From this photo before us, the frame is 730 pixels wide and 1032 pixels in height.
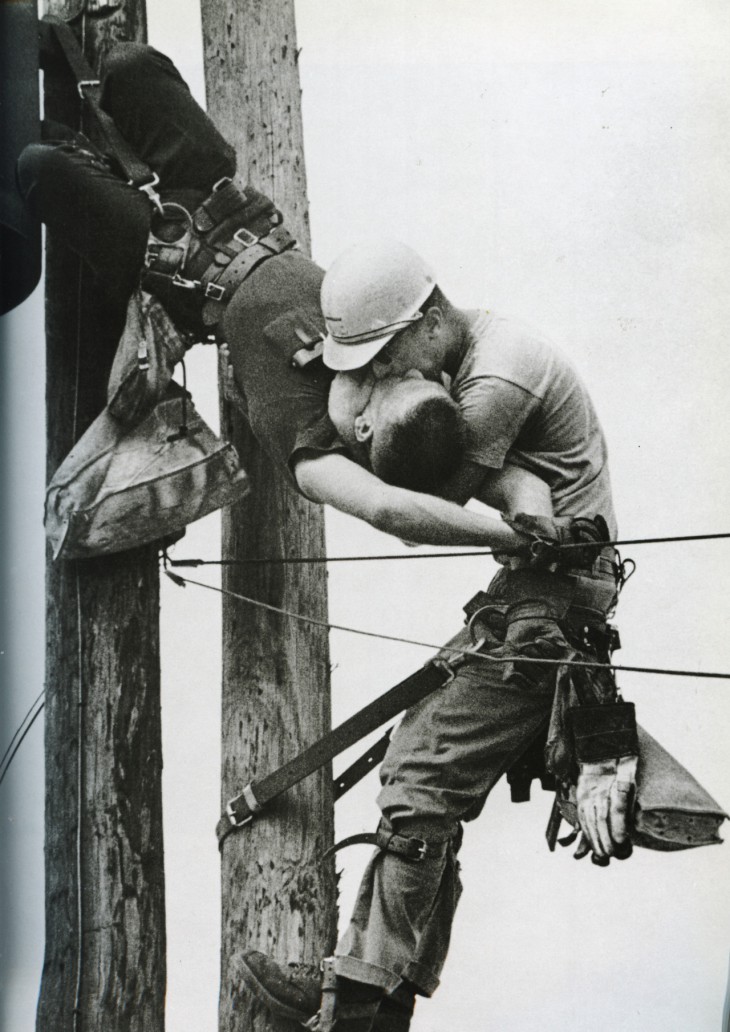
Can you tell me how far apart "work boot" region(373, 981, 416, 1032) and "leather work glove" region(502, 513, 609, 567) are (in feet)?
5.36

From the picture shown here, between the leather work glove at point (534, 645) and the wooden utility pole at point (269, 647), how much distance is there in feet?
2.51

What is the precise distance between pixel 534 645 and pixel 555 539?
0.40 m

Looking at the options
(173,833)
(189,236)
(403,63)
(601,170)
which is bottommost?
(173,833)

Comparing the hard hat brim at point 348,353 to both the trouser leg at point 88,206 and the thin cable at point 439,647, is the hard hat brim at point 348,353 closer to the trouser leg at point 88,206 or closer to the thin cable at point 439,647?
the trouser leg at point 88,206

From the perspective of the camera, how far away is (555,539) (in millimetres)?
4969

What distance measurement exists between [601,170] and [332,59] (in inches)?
45.7

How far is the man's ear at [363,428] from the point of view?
498 cm

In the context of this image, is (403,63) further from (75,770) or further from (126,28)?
(75,770)

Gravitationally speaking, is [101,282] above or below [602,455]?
above

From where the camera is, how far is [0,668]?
5344mm

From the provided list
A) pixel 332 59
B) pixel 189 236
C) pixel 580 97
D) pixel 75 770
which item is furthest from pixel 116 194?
pixel 75 770

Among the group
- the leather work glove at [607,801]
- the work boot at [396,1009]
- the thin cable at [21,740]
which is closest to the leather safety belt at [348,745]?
the leather work glove at [607,801]

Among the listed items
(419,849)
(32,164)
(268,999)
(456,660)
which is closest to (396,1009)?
(268,999)

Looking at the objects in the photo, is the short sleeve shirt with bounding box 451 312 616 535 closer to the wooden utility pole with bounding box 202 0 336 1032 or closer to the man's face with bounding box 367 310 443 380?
the man's face with bounding box 367 310 443 380
